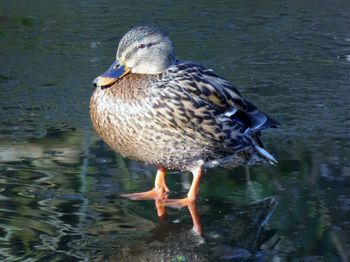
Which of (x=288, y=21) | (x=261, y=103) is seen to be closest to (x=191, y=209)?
(x=261, y=103)

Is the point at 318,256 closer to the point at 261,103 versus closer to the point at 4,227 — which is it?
the point at 4,227

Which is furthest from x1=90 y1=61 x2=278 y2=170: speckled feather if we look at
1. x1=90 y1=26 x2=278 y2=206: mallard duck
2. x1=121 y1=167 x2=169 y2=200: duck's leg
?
x1=121 y1=167 x2=169 y2=200: duck's leg

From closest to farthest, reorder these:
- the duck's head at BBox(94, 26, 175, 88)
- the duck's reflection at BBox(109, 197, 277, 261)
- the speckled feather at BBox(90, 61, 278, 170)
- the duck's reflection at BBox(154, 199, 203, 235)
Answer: the duck's reflection at BBox(109, 197, 277, 261) < the duck's reflection at BBox(154, 199, 203, 235) < the speckled feather at BBox(90, 61, 278, 170) < the duck's head at BBox(94, 26, 175, 88)

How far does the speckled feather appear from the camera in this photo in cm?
566

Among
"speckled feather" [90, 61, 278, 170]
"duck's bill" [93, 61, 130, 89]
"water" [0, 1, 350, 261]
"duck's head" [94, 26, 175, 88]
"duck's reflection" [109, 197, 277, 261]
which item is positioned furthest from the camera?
"duck's head" [94, 26, 175, 88]

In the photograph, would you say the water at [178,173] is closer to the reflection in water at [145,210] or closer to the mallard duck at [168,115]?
the reflection in water at [145,210]

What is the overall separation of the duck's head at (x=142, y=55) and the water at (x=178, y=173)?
755 millimetres

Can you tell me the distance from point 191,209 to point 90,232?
0.76 metres

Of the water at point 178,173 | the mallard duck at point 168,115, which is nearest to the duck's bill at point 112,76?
the mallard duck at point 168,115

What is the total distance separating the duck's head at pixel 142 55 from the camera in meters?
5.97

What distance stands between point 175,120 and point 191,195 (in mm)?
503

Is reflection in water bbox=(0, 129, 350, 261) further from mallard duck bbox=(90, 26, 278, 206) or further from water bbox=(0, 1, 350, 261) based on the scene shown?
mallard duck bbox=(90, 26, 278, 206)

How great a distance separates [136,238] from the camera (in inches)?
201

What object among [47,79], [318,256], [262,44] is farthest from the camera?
[262,44]
